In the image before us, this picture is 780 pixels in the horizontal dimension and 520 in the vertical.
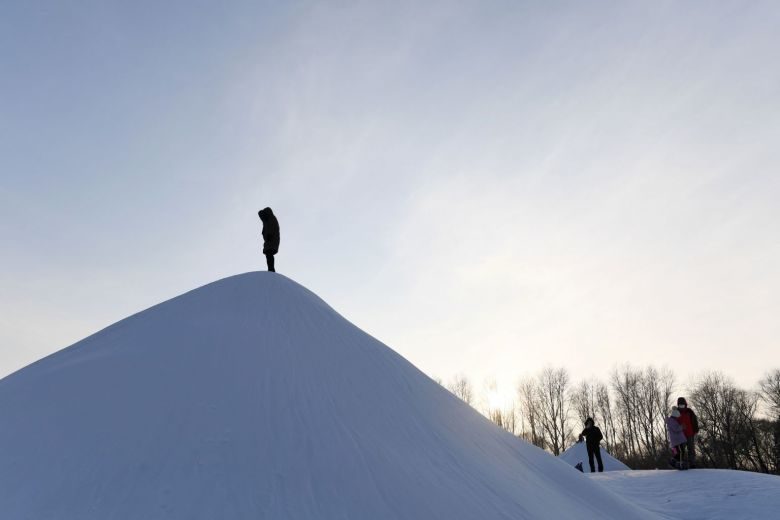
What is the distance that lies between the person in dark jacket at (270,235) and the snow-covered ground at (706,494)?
886cm

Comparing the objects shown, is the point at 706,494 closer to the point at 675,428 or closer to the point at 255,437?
the point at 675,428

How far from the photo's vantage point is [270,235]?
11789 millimetres

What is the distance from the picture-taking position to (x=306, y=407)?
6.14 metres

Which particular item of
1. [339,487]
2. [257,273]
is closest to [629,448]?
[257,273]

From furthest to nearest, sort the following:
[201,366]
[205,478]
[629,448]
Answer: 1. [629,448]
2. [201,366]
3. [205,478]

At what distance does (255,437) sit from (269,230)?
7.04m

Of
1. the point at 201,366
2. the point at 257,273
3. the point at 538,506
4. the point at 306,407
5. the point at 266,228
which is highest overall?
Result: the point at 266,228


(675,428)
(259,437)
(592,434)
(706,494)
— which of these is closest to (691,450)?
(675,428)

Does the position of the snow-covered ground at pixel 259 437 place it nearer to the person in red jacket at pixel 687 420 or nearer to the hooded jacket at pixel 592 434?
the person in red jacket at pixel 687 420

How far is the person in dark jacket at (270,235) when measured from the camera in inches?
461

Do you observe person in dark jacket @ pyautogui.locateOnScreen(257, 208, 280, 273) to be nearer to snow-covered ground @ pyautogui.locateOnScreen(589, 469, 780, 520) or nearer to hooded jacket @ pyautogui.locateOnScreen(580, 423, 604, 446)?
snow-covered ground @ pyautogui.locateOnScreen(589, 469, 780, 520)

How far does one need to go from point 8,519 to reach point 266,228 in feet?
26.3

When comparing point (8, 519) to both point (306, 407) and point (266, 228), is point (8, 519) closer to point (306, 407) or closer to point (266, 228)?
point (306, 407)

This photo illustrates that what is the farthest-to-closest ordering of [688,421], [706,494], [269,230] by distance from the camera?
[269,230] < [688,421] < [706,494]
